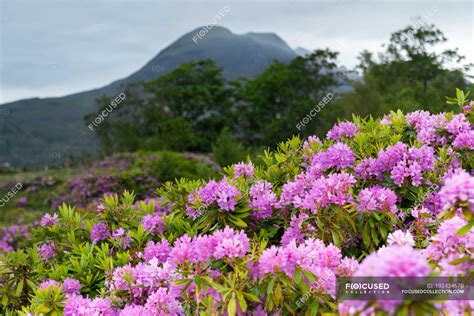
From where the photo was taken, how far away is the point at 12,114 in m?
39.3

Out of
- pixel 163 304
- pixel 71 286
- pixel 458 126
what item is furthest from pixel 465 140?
pixel 71 286

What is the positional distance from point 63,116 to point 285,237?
4330cm

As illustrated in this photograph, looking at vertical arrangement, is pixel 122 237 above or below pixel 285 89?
below

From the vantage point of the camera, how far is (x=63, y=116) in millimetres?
42594

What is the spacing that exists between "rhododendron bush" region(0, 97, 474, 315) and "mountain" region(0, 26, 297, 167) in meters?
10.6

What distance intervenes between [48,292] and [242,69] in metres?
74.8

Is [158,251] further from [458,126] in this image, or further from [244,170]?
[458,126]

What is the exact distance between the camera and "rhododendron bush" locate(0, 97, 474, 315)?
1847mm

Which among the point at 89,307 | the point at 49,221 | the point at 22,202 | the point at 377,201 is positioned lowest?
the point at 89,307

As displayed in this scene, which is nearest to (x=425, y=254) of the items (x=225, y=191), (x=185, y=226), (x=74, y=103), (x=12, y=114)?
(x=225, y=191)

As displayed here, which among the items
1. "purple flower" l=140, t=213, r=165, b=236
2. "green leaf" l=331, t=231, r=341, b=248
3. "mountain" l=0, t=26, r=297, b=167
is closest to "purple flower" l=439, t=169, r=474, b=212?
"green leaf" l=331, t=231, r=341, b=248

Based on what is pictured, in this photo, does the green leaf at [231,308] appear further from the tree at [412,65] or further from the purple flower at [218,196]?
the tree at [412,65]

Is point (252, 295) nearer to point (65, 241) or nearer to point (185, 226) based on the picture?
point (185, 226)

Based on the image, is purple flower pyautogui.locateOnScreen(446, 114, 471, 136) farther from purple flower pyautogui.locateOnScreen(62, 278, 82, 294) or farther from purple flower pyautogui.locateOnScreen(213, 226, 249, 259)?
purple flower pyautogui.locateOnScreen(62, 278, 82, 294)
